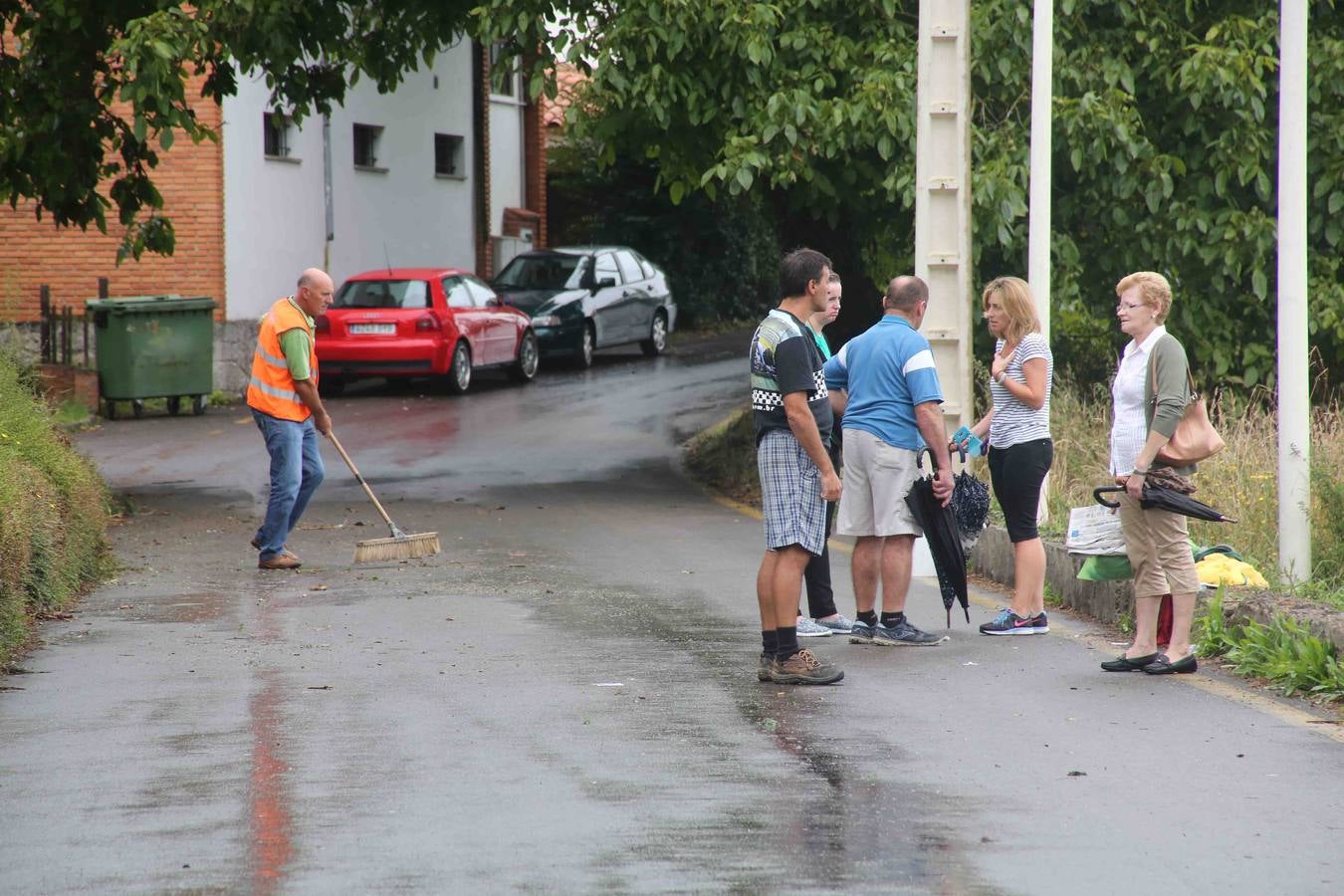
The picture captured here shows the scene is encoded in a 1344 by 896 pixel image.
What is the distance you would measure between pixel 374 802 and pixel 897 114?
9.35m

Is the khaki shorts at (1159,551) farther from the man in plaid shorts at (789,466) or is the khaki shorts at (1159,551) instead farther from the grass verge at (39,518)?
the grass verge at (39,518)

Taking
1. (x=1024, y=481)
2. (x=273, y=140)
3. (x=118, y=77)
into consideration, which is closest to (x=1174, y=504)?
(x=1024, y=481)

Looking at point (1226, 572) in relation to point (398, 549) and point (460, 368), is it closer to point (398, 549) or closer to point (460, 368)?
point (398, 549)

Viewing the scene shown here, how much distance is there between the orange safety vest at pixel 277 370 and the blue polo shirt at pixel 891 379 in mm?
4315

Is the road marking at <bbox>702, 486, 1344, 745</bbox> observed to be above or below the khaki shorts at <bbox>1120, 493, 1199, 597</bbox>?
below

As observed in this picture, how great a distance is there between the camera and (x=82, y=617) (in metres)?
9.73

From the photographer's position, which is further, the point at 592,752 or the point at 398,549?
the point at 398,549

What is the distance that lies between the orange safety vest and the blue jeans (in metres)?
0.07

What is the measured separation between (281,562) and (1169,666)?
5.96 meters

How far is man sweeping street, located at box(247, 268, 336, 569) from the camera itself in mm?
11758

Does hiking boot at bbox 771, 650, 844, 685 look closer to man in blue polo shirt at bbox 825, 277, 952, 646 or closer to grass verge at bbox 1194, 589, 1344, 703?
man in blue polo shirt at bbox 825, 277, 952, 646

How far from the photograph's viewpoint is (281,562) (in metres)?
11.7

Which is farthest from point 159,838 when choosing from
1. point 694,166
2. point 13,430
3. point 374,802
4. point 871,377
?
point 694,166

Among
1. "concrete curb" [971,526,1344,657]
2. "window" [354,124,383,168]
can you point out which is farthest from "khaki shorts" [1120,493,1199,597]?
"window" [354,124,383,168]
